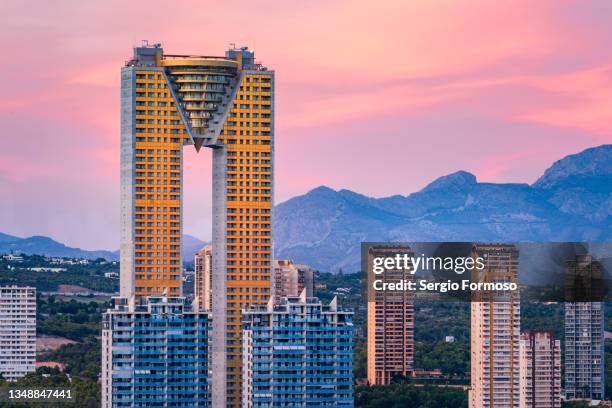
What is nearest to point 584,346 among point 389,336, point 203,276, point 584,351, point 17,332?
point 584,351

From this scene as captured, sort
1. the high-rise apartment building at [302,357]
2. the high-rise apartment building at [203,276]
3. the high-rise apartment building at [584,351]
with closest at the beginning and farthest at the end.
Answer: the high-rise apartment building at [302,357], the high-rise apartment building at [203,276], the high-rise apartment building at [584,351]

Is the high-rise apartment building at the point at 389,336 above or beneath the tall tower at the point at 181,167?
beneath

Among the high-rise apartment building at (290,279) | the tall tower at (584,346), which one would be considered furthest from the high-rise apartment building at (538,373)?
the high-rise apartment building at (290,279)

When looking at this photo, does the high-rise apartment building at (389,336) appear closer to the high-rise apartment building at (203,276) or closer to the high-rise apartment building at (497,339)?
the high-rise apartment building at (203,276)

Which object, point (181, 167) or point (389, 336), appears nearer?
point (181, 167)

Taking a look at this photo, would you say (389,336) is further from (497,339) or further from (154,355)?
(154,355)

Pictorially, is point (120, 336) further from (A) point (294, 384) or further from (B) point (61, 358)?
(B) point (61, 358)

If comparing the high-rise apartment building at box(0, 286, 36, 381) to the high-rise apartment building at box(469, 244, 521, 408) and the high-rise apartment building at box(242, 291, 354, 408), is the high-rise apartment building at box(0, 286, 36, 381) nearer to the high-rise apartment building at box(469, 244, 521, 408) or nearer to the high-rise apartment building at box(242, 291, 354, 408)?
the high-rise apartment building at box(469, 244, 521, 408)
